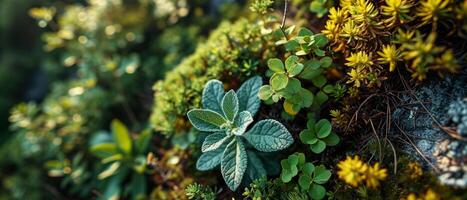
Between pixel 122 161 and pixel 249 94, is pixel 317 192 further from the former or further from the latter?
pixel 122 161

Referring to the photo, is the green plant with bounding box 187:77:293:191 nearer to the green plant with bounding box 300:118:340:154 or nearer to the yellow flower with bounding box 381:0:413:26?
the green plant with bounding box 300:118:340:154

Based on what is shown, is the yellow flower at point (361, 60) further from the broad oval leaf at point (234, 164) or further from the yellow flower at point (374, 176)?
the broad oval leaf at point (234, 164)

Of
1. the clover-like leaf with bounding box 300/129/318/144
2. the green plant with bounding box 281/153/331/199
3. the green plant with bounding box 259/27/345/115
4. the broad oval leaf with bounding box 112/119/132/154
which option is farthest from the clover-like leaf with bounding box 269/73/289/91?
the broad oval leaf with bounding box 112/119/132/154

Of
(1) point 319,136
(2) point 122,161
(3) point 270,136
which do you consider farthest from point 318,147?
(2) point 122,161

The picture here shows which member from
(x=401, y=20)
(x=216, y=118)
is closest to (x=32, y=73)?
(x=216, y=118)

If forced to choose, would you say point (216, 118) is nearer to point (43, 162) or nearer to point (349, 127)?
point (349, 127)
